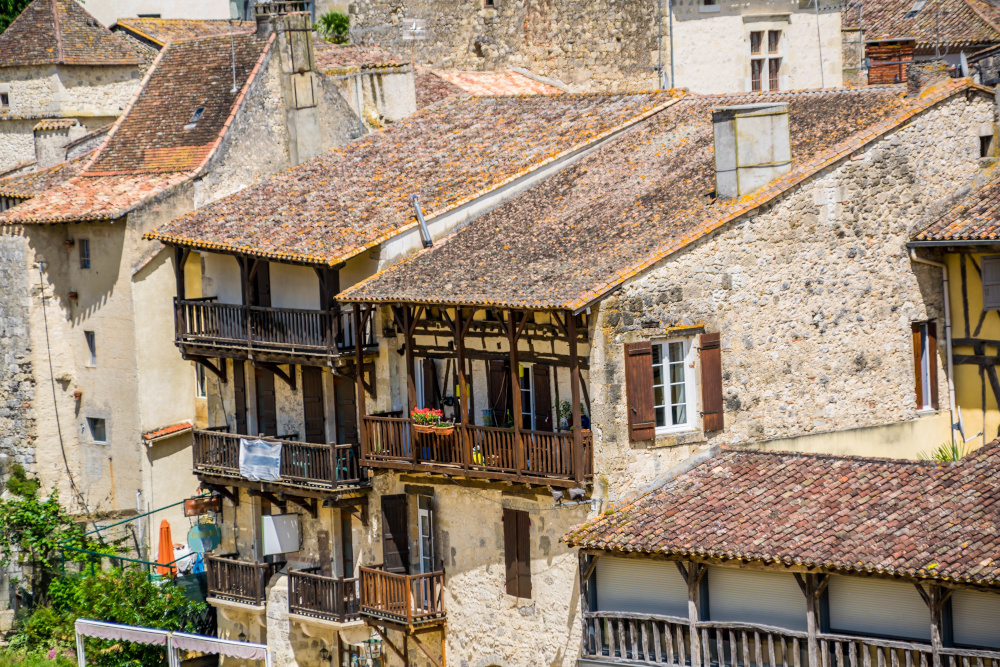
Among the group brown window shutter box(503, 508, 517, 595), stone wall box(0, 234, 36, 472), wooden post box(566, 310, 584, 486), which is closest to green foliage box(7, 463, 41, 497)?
stone wall box(0, 234, 36, 472)

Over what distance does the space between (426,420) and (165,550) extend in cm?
1045

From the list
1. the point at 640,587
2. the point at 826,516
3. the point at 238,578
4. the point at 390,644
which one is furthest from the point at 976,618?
the point at 238,578

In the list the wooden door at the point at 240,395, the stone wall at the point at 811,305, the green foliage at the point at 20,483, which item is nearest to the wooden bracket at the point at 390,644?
the wooden door at the point at 240,395

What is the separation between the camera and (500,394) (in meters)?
33.9

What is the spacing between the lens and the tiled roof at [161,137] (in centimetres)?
4162

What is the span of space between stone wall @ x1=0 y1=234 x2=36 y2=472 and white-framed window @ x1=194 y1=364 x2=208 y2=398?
4621mm

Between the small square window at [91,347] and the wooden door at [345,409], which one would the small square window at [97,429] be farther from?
the wooden door at [345,409]

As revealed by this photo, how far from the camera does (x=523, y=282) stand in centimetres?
3186

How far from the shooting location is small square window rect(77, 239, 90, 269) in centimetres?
4275

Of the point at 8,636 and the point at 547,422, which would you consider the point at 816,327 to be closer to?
the point at 547,422

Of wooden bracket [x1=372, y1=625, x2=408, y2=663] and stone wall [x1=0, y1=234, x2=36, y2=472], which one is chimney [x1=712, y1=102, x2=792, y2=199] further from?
stone wall [x1=0, y1=234, x2=36, y2=472]

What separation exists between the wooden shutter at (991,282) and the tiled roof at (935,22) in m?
20.5

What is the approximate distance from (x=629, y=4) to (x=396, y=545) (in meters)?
15.3

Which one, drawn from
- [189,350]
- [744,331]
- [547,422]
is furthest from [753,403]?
[189,350]
